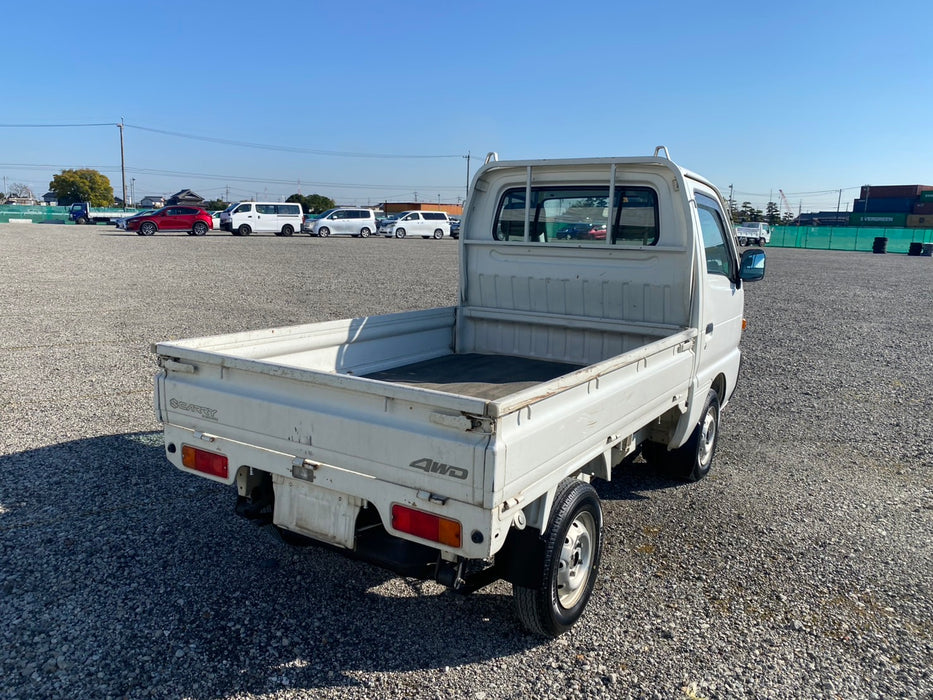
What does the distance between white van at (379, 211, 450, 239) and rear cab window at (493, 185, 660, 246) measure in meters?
38.7

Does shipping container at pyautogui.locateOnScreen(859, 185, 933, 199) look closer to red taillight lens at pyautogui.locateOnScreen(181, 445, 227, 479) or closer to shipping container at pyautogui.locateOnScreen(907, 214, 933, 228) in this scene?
shipping container at pyautogui.locateOnScreen(907, 214, 933, 228)

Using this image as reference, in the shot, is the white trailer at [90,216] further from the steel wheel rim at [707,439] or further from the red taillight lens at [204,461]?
the red taillight lens at [204,461]

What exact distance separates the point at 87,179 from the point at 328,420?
98857mm

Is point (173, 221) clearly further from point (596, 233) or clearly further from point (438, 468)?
point (438, 468)

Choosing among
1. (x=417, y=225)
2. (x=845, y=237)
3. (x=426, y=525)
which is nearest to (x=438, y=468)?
(x=426, y=525)

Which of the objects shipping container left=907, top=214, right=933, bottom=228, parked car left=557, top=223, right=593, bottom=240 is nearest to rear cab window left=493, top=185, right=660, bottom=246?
parked car left=557, top=223, right=593, bottom=240

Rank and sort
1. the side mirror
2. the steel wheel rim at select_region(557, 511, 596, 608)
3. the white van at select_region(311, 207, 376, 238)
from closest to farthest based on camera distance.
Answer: the steel wheel rim at select_region(557, 511, 596, 608) → the side mirror → the white van at select_region(311, 207, 376, 238)

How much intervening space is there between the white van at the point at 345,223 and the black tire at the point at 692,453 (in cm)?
3759

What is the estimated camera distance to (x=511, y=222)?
18.2 feet

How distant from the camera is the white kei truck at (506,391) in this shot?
2732mm

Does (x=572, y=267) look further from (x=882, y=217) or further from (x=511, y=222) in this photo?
(x=882, y=217)

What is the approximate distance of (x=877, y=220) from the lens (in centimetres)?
9094

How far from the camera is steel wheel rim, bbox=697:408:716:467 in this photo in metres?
5.29

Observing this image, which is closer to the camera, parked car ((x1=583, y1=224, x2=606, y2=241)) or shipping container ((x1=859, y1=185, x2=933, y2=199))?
parked car ((x1=583, y1=224, x2=606, y2=241))
